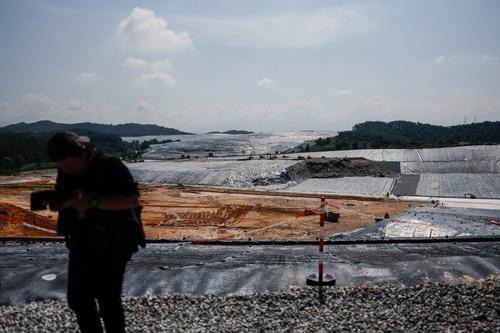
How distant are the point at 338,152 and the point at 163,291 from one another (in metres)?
52.3

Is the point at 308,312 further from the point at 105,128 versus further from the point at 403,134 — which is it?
the point at 105,128

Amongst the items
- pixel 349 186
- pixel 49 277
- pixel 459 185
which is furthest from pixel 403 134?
pixel 49 277

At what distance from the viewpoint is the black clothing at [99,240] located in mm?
3117

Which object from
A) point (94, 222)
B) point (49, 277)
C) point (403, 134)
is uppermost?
point (403, 134)

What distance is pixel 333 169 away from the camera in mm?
40344

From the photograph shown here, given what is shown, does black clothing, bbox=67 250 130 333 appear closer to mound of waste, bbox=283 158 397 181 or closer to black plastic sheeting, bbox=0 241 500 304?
black plastic sheeting, bbox=0 241 500 304

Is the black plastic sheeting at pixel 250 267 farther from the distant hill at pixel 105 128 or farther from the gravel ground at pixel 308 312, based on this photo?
the distant hill at pixel 105 128

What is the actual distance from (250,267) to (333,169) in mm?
34251

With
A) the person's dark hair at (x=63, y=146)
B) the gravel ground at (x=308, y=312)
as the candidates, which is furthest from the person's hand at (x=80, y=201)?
the gravel ground at (x=308, y=312)

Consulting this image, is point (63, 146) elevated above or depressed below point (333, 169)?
above

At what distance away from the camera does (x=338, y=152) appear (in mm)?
56625

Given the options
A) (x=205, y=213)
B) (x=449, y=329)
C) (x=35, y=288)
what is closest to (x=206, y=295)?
(x=35, y=288)

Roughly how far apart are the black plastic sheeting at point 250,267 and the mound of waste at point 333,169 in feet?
97.6

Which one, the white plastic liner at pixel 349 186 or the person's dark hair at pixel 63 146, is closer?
the person's dark hair at pixel 63 146
